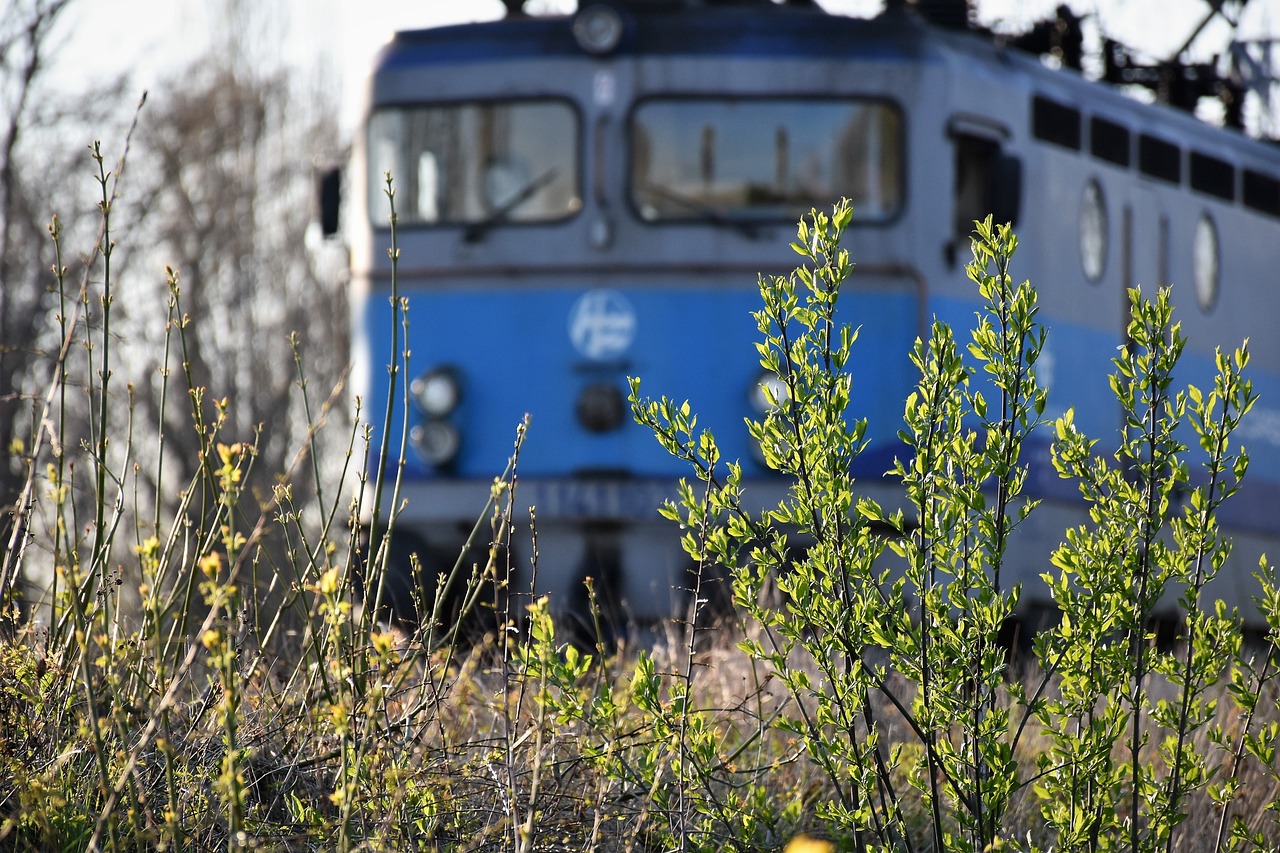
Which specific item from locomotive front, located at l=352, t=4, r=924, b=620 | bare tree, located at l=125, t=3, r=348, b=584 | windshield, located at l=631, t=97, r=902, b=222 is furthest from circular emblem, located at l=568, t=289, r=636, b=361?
bare tree, located at l=125, t=3, r=348, b=584

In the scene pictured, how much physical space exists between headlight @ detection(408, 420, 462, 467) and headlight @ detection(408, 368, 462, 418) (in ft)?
0.15

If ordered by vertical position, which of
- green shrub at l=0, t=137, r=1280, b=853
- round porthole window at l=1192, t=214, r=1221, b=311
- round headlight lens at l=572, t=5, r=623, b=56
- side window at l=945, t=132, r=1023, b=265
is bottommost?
green shrub at l=0, t=137, r=1280, b=853

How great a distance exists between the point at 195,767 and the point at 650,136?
13.6 ft

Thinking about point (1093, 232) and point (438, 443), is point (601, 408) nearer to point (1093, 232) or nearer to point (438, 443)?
point (438, 443)

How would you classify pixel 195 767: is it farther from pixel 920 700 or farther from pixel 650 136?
pixel 650 136

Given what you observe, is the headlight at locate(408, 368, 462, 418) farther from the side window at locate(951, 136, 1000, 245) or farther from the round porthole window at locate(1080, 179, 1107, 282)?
the round porthole window at locate(1080, 179, 1107, 282)

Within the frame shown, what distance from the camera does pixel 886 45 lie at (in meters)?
6.87

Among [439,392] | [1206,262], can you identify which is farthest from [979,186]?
[439,392]

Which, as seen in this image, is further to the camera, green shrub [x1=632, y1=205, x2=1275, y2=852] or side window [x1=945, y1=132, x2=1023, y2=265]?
side window [x1=945, y1=132, x2=1023, y2=265]

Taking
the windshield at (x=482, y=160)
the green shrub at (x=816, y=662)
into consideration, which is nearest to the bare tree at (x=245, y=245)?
the windshield at (x=482, y=160)

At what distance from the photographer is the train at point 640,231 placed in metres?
6.71

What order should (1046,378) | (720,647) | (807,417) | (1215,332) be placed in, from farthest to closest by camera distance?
1. (1215,332)
2. (1046,378)
3. (720,647)
4. (807,417)

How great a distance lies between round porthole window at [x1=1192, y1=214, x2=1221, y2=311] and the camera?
8453mm

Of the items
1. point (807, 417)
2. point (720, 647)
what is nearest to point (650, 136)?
point (720, 647)
